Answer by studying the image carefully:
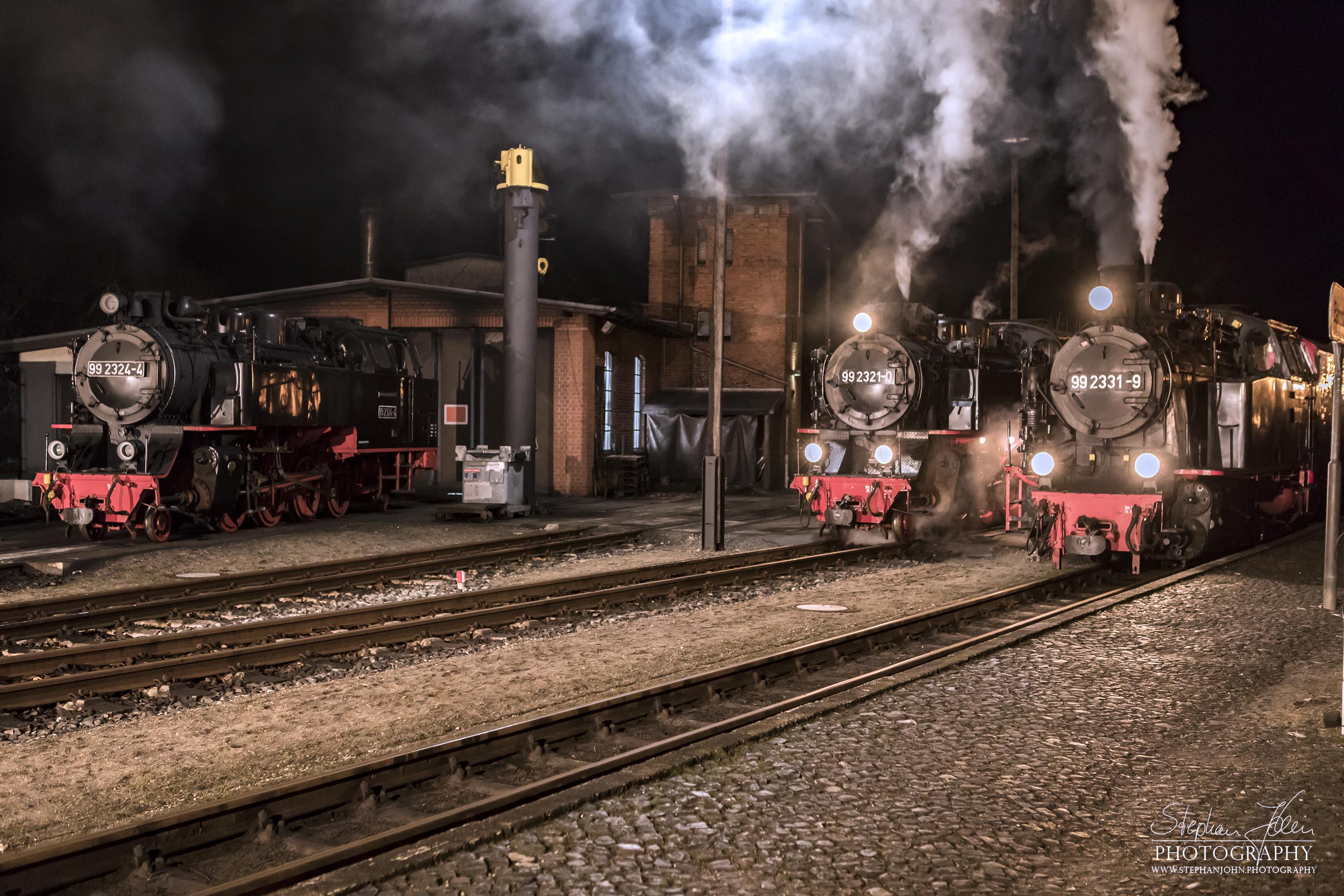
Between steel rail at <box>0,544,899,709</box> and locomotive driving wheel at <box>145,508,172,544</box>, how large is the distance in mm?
6108

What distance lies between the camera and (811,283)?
31.5m

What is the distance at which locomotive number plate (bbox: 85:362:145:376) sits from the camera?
14.4m

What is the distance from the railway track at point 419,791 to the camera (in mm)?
3959

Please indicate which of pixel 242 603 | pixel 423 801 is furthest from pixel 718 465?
pixel 423 801

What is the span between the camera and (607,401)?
24844mm

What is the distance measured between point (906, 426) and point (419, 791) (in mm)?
10592

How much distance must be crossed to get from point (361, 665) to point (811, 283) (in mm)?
25464

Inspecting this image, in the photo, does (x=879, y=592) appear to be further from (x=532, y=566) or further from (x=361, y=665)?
(x=361, y=665)

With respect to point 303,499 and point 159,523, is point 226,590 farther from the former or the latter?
point 303,499

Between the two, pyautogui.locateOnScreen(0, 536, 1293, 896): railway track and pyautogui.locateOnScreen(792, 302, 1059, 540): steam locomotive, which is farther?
pyautogui.locateOnScreen(792, 302, 1059, 540): steam locomotive

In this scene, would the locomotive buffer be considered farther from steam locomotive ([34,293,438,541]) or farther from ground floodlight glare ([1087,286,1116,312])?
ground floodlight glare ([1087,286,1116,312])

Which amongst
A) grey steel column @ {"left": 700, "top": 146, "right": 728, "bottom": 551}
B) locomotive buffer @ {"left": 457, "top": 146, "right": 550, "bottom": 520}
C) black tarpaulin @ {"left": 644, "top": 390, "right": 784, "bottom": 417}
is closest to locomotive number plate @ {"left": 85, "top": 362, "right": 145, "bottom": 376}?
locomotive buffer @ {"left": 457, "top": 146, "right": 550, "bottom": 520}

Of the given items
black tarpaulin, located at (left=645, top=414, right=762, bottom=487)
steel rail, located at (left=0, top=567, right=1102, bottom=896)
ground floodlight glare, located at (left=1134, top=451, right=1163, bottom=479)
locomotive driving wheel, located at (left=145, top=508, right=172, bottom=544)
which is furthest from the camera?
black tarpaulin, located at (left=645, top=414, right=762, bottom=487)

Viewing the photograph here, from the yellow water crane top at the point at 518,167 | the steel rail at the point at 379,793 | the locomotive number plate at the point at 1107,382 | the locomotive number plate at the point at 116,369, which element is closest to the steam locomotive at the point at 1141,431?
the locomotive number plate at the point at 1107,382
